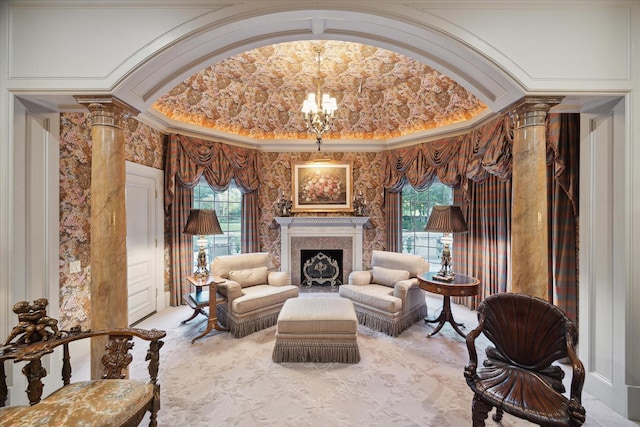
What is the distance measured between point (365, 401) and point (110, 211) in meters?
2.71

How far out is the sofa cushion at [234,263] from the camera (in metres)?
3.93

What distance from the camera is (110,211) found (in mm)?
2117

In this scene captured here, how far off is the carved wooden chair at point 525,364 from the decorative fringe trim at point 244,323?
8.69 ft

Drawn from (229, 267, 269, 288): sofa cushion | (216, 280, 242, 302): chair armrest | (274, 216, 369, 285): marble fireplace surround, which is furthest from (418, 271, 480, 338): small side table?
(216, 280, 242, 302): chair armrest

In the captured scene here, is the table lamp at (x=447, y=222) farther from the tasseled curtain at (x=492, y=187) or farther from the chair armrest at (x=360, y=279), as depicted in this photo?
the chair armrest at (x=360, y=279)

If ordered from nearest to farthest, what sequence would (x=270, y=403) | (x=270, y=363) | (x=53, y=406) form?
1. (x=53, y=406)
2. (x=270, y=403)
3. (x=270, y=363)

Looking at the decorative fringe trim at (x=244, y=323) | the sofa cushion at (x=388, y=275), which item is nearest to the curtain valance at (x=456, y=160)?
the sofa cushion at (x=388, y=275)

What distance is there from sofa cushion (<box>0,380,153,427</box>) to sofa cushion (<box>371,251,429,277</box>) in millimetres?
3428

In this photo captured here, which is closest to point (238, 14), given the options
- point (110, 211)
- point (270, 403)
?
point (110, 211)

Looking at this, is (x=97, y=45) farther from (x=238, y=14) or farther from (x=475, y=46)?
(x=475, y=46)

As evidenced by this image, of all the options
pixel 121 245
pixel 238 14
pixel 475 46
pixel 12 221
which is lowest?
pixel 121 245

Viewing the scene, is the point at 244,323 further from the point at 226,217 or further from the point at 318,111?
the point at 318,111

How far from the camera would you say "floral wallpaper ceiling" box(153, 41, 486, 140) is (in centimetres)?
416

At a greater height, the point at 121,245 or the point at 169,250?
the point at 121,245
